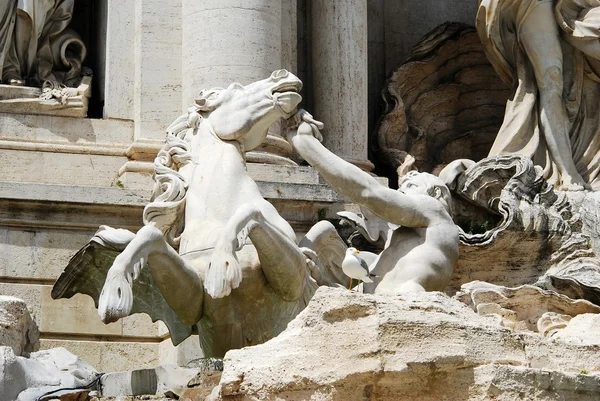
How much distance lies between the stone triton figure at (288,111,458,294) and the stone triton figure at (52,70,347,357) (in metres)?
0.27

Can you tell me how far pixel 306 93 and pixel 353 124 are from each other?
0.66 meters

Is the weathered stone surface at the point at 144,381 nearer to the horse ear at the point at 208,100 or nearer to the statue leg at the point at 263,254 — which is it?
the statue leg at the point at 263,254

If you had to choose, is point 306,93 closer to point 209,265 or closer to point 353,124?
point 353,124

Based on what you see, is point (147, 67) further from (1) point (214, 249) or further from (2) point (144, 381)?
(2) point (144, 381)

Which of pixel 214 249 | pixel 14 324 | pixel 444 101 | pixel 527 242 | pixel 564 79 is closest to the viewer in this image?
pixel 14 324

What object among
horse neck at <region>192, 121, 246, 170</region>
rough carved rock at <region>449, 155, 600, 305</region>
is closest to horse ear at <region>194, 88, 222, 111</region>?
horse neck at <region>192, 121, 246, 170</region>

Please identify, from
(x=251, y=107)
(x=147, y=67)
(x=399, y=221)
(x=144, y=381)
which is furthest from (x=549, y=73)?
(x=144, y=381)

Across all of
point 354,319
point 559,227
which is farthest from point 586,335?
point 559,227

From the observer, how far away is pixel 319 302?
8414 millimetres

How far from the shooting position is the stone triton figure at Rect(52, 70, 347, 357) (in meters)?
11.0

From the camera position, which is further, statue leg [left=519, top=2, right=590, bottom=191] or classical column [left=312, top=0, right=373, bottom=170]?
classical column [left=312, top=0, right=373, bottom=170]

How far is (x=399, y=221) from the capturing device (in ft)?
39.9

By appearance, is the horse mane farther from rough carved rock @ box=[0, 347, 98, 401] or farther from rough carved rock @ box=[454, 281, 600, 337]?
rough carved rock @ box=[454, 281, 600, 337]

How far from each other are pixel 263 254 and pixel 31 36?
4.91 meters
